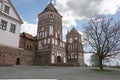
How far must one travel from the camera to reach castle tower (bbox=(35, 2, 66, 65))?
4897cm

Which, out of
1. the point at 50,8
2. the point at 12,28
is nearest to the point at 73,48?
the point at 50,8

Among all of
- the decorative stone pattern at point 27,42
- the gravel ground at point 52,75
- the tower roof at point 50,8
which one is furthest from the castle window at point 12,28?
the tower roof at point 50,8

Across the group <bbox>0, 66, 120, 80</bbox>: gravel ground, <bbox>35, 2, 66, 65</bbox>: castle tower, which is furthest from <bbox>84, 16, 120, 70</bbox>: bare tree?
<bbox>35, 2, 66, 65</bbox>: castle tower

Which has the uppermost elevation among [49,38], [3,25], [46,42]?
[49,38]

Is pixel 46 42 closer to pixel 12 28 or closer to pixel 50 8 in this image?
pixel 50 8

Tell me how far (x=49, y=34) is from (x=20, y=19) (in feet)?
67.1

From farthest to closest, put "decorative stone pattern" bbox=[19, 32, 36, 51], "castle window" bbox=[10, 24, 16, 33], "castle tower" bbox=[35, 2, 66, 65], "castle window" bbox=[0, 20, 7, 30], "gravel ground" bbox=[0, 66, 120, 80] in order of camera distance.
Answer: "decorative stone pattern" bbox=[19, 32, 36, 51] < "castle tower" bbox=[35, 2, 66, 65] < "castle window" bbox=[10, 24, 16, 33] < "castle window" bbox=[0, 20, 7, 30] < "gravel ground" bbox=[0, 66, 120, 80]

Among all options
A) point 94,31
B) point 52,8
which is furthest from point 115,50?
point 52,8

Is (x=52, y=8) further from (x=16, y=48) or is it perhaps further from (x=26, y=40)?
(x=16, y=48)

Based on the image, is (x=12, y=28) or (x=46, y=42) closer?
(x=12, y=28)

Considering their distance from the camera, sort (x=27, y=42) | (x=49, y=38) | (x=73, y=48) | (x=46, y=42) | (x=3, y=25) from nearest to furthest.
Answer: (x=3, y=25) < (x=49, y=38) < (x=46, y=42) < (x=27, y=42) < (x=73, y=48)

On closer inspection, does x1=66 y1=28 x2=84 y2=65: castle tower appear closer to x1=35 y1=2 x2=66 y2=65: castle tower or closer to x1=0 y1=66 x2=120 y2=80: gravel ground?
x1=35 y1=2 x2=66 y2=65: castle tower

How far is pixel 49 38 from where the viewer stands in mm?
50312

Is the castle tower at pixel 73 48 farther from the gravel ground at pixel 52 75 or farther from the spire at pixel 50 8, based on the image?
the gravel ground at pixel 52 75
